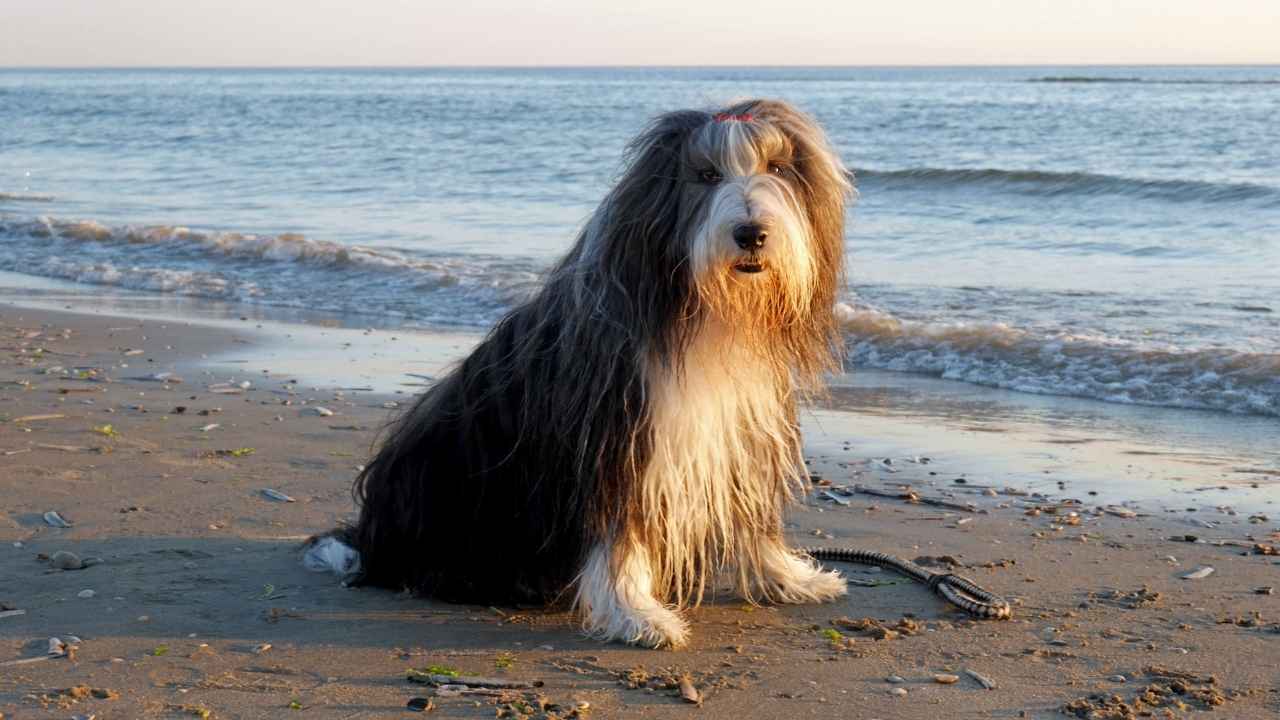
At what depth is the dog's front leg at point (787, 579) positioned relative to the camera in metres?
4.67

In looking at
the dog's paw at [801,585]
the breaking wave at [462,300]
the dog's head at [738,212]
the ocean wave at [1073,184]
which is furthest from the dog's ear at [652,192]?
the ocean wave at [1073,184]

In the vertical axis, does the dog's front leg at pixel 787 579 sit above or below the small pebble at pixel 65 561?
above

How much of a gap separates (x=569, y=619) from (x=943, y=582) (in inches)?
46.5

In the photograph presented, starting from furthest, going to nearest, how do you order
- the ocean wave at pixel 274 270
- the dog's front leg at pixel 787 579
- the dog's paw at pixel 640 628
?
the ocean wave at pixel 274 270, the dog's front leg at pixel 787 579, the dog's paw at pixel 640 628

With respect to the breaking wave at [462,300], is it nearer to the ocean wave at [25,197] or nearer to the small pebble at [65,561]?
the small pebble at [65,561]

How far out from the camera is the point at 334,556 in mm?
4848

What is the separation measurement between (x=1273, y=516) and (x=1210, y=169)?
681 inches

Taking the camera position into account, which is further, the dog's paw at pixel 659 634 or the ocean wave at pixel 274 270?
the ocean wave at pixel 274 270

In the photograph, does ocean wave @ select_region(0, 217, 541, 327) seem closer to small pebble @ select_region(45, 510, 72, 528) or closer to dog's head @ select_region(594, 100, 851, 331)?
small pebble @ select_region(45, 510, 72, 528)

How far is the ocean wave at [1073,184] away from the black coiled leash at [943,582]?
14726mm

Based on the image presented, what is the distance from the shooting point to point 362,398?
26.2 feet

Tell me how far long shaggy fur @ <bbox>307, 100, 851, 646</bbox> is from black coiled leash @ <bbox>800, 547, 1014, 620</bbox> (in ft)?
0.93

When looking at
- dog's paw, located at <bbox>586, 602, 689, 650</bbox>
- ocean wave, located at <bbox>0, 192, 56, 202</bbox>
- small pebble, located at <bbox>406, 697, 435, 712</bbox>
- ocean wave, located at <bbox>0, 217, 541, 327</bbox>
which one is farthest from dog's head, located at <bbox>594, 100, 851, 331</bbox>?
ocean wave, located at <bbox>0, 192, 56, 202</bbox>

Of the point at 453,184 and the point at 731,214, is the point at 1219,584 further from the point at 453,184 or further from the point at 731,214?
the point at 453,184
